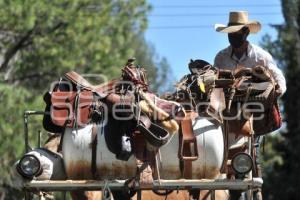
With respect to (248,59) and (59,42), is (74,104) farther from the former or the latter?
(59,42)

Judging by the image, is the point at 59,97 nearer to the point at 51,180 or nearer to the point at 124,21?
the point at 51,180

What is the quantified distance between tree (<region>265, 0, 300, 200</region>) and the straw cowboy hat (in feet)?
96.2

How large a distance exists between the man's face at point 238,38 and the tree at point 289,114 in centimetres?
2951

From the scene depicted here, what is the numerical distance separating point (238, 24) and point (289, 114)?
98.2ft

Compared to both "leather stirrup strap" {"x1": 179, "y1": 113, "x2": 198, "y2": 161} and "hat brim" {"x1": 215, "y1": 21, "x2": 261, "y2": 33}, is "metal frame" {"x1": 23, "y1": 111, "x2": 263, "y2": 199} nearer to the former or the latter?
"leather stirrup strap" {"x1": 179, "y1": 113, "x2": 198, "y2": 161}

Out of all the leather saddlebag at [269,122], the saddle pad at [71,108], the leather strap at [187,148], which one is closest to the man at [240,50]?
the leather saddlebag at [269,122]

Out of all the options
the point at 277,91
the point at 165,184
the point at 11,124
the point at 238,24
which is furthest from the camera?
the point at 11,124

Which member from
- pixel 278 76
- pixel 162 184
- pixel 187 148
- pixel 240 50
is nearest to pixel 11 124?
pixel 240 50

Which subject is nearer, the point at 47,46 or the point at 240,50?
the point at 240,50

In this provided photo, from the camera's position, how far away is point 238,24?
1026 cm

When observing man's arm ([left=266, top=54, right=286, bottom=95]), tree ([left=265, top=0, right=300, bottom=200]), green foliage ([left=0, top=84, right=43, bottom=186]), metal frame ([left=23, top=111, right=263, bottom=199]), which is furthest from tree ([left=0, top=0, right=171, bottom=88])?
metal frame ([left=23, top=111, right=263, bottom=199])

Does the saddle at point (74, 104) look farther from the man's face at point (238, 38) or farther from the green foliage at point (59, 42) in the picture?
the green foliage at point (59, 42)

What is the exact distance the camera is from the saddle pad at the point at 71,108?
27.0ft

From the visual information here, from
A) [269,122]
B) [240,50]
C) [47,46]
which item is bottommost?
[269,122]
